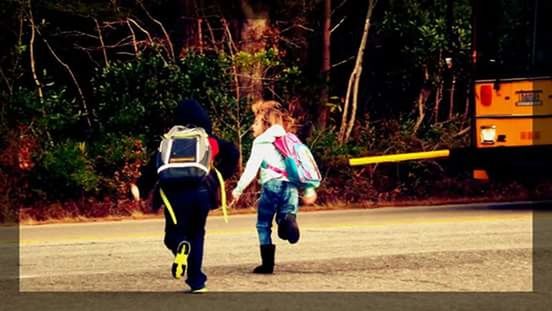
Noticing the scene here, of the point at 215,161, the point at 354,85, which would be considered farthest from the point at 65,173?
the point at 215,161

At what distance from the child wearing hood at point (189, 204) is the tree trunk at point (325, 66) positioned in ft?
42.3

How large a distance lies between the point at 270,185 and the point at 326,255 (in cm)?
179

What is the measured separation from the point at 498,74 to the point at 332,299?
29.0ft

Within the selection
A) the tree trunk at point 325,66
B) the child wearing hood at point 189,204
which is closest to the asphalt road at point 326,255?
the child wearing hood at point 189,204

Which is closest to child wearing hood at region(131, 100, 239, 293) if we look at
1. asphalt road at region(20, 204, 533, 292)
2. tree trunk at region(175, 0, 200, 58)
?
asphalt road at region(20, 204, 533, 292)

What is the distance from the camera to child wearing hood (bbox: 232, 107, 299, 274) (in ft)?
41.0

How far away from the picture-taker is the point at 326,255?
46.2ft

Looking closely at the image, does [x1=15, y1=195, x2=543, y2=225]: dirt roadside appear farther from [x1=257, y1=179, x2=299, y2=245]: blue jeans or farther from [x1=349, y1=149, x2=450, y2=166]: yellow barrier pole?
[x1=257, y1=179, x2=299, y2=245]: blue jeans

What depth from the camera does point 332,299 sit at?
1102 cm

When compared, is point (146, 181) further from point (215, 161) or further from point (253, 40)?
point (253, 40)

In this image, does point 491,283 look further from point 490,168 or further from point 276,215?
point 490,168

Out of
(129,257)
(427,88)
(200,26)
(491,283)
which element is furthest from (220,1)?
(491,283)

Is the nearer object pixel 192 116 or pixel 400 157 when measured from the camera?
pixel 192 116

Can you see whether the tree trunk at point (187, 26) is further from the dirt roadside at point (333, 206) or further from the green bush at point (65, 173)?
the dirt roadside at point (333, 206)
